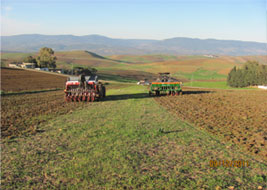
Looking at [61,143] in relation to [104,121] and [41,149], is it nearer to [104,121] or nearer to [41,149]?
[41,149]

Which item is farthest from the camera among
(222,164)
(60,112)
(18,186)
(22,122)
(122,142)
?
(60,112)

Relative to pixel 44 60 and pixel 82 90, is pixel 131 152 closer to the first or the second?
pixel 82 90

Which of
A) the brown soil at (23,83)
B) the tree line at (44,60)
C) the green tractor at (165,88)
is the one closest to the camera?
the green tractor at (165,88)

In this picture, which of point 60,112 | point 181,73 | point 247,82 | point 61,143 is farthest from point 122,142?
point 181,73

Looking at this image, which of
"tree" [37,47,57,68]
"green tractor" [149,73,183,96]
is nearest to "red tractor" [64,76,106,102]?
"green tractor" [149,73,183,96]

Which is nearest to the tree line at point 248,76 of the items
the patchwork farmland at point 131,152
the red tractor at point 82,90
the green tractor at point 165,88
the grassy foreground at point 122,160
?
the green tractor at point 165,88

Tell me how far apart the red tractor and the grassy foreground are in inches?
424

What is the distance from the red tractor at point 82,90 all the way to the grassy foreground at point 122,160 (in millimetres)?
10776

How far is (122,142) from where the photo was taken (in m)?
9.84

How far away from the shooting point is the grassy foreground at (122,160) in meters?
6.47

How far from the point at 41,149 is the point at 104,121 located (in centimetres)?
504

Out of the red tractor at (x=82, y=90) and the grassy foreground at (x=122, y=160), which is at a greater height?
the red tractor at (x=82, y=90)
